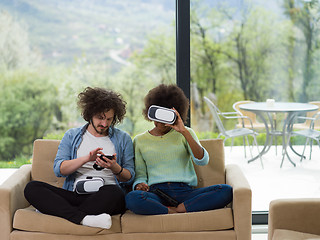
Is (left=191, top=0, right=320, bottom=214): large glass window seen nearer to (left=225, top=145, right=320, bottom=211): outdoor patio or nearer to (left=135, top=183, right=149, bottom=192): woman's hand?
(left=225, top=145, right=320, bottom=211): outdoor patio

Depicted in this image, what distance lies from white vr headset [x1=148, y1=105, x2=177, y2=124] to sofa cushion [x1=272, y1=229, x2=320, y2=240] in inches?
35.1

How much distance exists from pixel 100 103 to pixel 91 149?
0.31 meters

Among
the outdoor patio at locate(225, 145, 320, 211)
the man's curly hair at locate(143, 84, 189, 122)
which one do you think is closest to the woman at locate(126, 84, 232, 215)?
the man's curly hair at locate(143, 84, 189, 122)

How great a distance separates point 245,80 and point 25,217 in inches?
77.1

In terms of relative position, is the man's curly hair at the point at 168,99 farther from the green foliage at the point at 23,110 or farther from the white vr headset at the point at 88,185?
the green foliage at the point at 23,110

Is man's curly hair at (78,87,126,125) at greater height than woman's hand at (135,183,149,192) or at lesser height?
greater

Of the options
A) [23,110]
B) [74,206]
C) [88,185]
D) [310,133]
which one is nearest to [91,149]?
[88,185]

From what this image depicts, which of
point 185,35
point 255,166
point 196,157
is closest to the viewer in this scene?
point 196,157

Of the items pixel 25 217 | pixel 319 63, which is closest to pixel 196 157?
pixel 25 217

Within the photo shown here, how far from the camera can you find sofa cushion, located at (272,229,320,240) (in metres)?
2.25

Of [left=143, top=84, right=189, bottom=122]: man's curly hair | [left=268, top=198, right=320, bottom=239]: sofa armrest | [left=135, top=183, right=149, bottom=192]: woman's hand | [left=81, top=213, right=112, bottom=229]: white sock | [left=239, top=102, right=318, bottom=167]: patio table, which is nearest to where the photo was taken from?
[left=268, top=198, right=320, bottom=239]: sofa armrest

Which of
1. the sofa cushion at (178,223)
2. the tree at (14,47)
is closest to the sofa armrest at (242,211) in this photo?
the sofa cushion at (178,223)

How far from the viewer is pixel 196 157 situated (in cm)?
287

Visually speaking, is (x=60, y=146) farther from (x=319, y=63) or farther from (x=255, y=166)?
(x=319, y=63)
